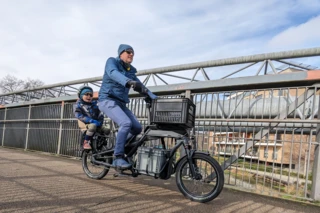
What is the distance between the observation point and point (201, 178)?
337cm

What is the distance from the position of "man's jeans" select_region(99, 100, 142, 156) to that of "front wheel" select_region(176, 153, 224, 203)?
85cm

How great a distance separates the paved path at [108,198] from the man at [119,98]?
0.50m

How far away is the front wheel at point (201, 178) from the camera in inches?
127

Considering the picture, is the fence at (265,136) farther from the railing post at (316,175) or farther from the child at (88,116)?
the child at (88,116)

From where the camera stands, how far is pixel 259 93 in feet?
14.9

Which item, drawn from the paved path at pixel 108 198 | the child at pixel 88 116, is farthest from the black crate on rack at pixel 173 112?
the child at pixel 88 116

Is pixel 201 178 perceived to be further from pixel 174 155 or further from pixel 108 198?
pixel 108 198

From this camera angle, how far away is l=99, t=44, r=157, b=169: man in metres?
3.75

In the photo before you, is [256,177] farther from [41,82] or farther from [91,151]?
[41,82]

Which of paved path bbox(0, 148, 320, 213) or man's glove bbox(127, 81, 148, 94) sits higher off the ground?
man's glove bbox(127, 81, 148, 94)

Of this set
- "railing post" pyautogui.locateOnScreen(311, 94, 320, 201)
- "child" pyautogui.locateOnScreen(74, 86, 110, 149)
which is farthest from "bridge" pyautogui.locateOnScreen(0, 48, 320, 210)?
"child" pyautogui.locateOnScreen(74, 86, 110, 149)

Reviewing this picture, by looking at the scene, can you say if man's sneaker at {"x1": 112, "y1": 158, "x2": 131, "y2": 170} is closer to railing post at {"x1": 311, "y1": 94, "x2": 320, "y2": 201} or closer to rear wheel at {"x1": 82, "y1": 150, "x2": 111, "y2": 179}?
rear wheel at {"x1": 82, "y1": 150, "x2": 111, "y2": 179}

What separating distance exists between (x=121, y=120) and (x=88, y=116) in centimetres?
147

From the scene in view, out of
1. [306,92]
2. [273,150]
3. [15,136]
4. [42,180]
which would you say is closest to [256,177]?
[273,150]
